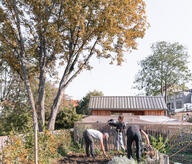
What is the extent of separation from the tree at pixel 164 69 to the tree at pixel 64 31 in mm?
21535

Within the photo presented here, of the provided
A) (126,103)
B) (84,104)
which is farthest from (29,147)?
(84,104)

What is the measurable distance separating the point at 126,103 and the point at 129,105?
426 millimetres

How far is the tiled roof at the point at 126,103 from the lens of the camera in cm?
1717

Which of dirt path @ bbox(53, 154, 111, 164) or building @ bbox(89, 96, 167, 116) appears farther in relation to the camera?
building @ bbox(89, 96, 167, 116)

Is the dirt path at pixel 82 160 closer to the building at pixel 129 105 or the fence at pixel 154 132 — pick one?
the fence at pixel 154 132

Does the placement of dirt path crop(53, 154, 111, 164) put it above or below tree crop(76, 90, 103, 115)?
below

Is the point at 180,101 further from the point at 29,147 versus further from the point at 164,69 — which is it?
the point at 29,147

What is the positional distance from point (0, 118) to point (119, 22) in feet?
44.6

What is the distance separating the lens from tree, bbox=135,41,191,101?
31.5m

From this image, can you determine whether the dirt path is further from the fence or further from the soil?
the fence

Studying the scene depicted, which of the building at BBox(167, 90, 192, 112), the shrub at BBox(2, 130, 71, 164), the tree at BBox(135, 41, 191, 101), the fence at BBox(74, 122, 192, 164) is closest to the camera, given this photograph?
the shrub at BBox(2, 130, 71, 164)

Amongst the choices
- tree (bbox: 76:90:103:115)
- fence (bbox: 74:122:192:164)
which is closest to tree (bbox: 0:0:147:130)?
fence (bbox: 74:122:192:164)

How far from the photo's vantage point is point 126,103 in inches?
699

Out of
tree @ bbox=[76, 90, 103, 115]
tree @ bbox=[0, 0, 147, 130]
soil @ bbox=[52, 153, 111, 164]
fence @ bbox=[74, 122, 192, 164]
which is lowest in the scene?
soil @ bbox=[52, 153, 111, 164]
